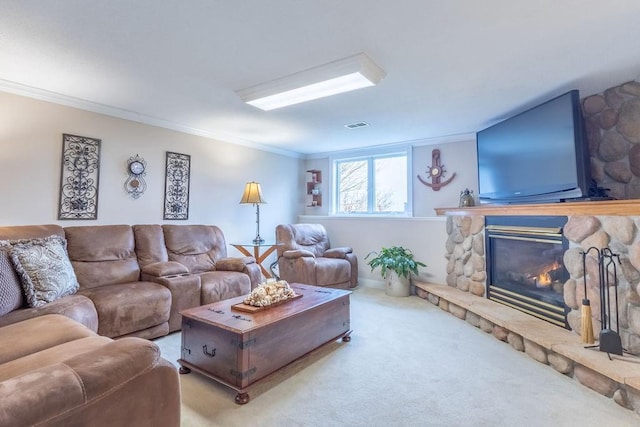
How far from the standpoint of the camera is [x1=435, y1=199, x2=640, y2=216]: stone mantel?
2.05 metres

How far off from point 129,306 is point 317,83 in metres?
2.29

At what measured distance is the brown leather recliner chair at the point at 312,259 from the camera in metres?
4.05

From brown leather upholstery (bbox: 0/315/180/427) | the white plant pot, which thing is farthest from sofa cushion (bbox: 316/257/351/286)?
brown leather upholstery (bbox: 0/315/180/427)

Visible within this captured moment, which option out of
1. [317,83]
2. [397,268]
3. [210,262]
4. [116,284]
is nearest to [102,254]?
[116,284]

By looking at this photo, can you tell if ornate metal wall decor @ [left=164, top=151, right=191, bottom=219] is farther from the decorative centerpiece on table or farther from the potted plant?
the potted plant

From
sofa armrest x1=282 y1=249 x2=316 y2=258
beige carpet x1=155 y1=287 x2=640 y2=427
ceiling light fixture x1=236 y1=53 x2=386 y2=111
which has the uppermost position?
ceiling light fixture x1=236 y1=53 x2=386 y2=111

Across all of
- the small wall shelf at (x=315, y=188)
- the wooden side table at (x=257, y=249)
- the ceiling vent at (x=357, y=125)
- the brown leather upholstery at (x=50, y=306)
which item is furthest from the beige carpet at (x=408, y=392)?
the small wall shelf at (x=315, y=188)

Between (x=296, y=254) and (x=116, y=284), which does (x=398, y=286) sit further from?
(x=116, y=284)

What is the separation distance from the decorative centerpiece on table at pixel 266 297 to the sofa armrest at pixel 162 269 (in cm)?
106

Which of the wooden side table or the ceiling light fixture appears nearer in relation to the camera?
the ceiling light fixture

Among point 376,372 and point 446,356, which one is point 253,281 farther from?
point 446,356

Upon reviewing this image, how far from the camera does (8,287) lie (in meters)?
2.00

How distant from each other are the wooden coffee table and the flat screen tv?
216 cm

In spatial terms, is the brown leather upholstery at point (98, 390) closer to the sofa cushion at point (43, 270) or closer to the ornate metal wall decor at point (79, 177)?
the sofa cushion at point (43, 270)
